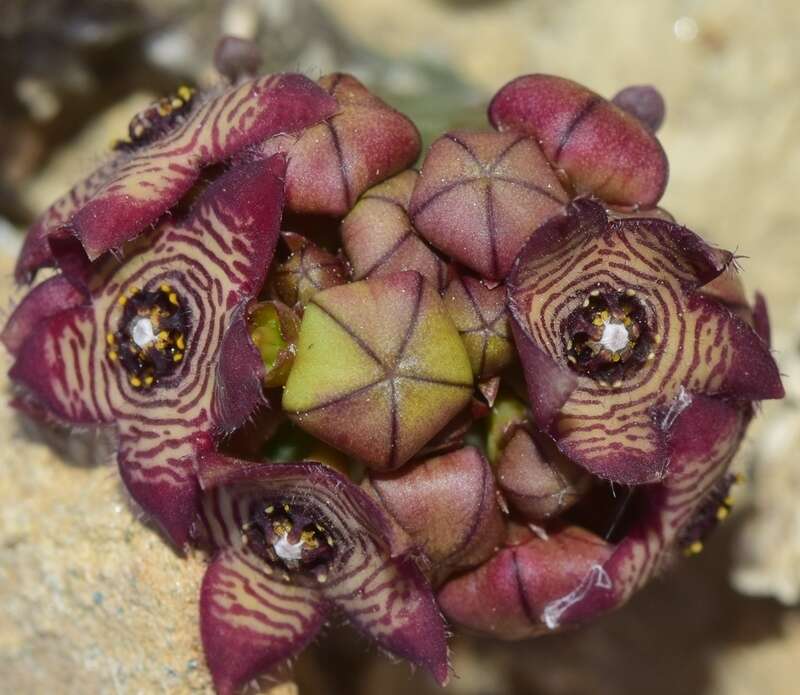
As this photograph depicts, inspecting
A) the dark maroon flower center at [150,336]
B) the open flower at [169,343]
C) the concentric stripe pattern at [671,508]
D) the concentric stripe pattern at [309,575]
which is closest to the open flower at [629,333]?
the concentric stripe pattern at [671,508]

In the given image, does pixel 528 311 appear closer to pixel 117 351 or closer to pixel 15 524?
pixel 117 351

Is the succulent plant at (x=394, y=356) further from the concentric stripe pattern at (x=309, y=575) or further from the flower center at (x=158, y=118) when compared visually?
the flower center at (x=158, y=118)

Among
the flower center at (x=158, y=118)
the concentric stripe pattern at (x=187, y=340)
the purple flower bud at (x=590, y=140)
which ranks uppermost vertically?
the purple flower bud at (x=590, y=140)

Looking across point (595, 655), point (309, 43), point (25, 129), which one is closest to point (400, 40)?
A: point (309, 43)

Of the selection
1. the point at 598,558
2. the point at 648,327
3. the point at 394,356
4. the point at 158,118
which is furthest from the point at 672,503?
the point at 158,118

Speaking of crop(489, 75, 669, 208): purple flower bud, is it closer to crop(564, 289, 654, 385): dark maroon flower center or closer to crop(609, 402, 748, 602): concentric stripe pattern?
crop(564, 289, 654, 385): dark maroon flower center
